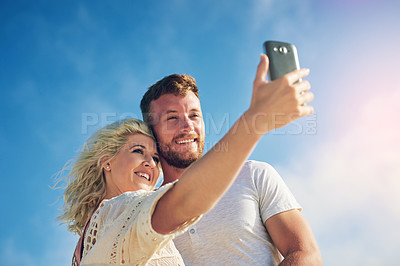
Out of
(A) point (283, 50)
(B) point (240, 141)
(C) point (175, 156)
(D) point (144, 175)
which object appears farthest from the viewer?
(C) point (175, 156)

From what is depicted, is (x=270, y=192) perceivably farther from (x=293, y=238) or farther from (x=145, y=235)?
(x=145, y=235)

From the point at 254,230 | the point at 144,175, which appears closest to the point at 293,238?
the point at 254,230

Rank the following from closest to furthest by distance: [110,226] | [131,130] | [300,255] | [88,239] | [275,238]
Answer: [110,226] < [88,239] < [300,255] < [275,238] < [131,130]

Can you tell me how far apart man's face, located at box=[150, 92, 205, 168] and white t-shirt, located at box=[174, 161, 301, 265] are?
1.09m

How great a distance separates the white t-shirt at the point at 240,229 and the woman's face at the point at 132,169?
2.22 ft

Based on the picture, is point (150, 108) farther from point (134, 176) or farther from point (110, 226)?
point (110, 226)

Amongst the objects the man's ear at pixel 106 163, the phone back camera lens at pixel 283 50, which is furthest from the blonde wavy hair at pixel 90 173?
the phone back camera lens at pixel 283 50

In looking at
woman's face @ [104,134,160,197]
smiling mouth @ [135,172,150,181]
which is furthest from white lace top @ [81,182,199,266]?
smiling mouth @ [135,172,150,181]

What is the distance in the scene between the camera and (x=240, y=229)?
3.10 m

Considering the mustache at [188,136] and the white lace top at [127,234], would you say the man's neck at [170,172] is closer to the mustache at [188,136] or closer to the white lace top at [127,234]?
the mustache at [188,136]

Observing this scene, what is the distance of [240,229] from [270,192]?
20.1 inches

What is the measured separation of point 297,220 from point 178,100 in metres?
2.23

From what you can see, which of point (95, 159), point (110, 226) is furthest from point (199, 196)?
point (95, 159)

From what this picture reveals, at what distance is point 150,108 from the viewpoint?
15.6 feet
